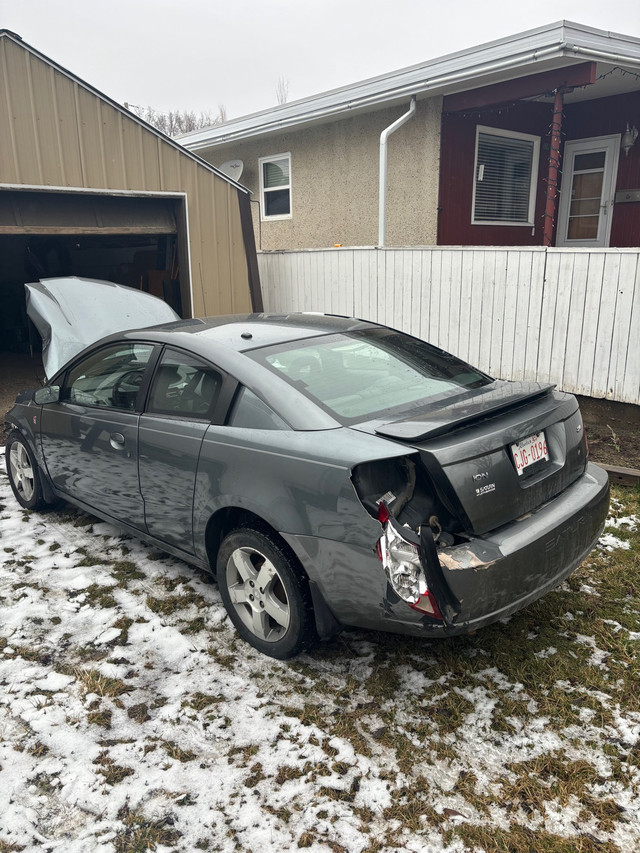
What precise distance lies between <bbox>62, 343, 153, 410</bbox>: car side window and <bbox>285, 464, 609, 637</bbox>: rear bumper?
5.06 ft

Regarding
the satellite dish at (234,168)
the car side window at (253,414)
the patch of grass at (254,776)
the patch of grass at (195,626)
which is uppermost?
the satellite dish at (234,168)

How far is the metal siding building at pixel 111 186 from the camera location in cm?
711

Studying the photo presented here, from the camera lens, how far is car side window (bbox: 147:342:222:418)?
10.5 feet

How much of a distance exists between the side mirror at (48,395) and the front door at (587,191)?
9.13 meters

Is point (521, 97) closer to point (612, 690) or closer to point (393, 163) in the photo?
point (393, 163)

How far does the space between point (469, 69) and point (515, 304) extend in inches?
138

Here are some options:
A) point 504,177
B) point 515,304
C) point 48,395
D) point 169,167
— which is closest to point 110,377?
point 48,395

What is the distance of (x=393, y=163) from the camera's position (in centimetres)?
1032

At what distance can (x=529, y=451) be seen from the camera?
8.94 ft

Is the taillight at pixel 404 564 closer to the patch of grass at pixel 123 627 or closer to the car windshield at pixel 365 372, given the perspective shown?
the car windshield at pixel 365 372

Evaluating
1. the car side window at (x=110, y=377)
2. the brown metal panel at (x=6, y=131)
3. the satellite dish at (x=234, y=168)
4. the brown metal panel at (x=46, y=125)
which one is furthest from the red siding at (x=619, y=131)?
the car side window at (x=110, y=377)

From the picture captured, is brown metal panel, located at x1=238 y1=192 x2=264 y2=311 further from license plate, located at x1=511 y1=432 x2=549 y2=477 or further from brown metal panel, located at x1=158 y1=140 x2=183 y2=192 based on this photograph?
license plate, located at x1=511 y1=432 x2=549 y2=477

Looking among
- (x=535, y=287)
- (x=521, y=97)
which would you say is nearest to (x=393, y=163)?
(x=521, y=97)

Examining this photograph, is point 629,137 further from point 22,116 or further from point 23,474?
point 23,474
